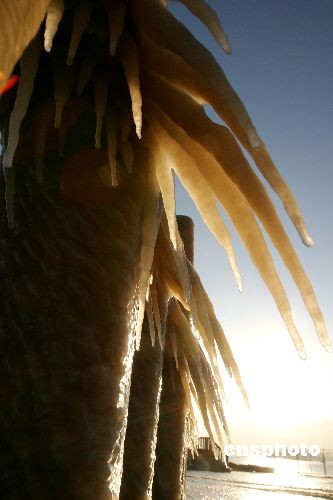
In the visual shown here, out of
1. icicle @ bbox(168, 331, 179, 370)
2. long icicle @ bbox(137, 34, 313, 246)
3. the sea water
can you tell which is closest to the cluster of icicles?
long icicle @ bbox(137, 34, 313, 246)

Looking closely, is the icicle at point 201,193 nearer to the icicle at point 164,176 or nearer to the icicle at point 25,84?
the icicle at point 164,176

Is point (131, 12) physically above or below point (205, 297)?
above

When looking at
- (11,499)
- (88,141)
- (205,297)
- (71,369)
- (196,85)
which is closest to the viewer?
(11,499)

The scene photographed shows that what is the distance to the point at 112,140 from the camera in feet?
4.79

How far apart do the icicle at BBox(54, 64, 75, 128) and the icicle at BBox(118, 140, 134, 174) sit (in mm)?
225

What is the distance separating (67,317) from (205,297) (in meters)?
2.08

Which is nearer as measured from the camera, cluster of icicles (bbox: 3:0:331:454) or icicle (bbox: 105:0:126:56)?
cluster of icicles (bbox: 3:0:331:454)

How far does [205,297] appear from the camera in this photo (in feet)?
10.5

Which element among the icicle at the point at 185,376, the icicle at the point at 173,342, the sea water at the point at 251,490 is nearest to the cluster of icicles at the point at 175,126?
the icicle at the point at 173,342

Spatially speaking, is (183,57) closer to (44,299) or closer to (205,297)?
(44,299)

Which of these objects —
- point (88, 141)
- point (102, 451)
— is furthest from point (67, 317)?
point (88, 141)

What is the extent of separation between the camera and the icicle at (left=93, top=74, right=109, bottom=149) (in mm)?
1396

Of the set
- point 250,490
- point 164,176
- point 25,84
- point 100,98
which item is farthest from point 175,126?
point 250,490

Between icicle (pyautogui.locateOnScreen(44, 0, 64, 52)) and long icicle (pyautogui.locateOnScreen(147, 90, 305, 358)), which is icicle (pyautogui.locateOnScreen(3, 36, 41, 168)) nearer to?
icicle (pyautogui.locateOnScreen(44, 0, 64, 52))
